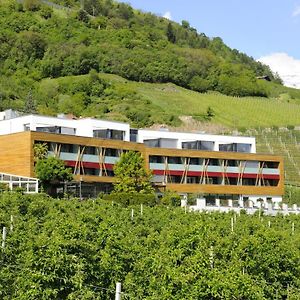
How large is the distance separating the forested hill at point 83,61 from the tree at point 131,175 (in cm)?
6773

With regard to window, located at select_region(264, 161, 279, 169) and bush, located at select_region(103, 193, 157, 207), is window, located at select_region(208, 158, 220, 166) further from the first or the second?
bush, located at select_region(103, 193, 157, 207)

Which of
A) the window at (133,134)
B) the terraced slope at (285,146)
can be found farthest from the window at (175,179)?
the terraced slope at (285,146)

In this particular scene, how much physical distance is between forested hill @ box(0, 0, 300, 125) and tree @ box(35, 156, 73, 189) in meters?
70.0

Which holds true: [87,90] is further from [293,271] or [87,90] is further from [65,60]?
[293,271]

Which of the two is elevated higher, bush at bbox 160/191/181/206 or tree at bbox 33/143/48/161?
tree at bbox 33/143/48/161

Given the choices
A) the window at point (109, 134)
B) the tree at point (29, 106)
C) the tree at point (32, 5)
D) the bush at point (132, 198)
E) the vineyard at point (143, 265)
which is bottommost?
the vineyard at point (143, 265)

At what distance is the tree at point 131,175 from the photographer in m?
55.5

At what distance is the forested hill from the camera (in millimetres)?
135500

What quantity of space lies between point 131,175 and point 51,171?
312 inches

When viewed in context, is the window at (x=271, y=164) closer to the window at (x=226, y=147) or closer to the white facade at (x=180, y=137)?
the window at (x=226, y=147)

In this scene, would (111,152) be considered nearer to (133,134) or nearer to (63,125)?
(63,125)

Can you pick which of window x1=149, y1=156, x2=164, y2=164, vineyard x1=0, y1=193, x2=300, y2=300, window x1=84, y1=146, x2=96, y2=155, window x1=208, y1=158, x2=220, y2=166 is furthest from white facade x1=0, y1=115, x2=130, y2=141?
vineyard x1=0, y1=193, x2=300, y2=300

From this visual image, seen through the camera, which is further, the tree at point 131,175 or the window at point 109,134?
the window at point 109,134

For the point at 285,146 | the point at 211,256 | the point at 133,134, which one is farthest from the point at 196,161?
the point at 211,256
